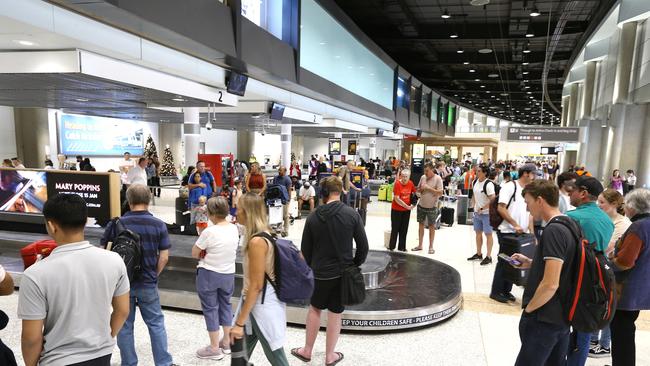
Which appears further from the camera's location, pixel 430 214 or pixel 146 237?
pixel 430 214

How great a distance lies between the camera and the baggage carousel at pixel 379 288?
13.9 feet

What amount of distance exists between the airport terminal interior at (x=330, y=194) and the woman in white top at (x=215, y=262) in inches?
1.4

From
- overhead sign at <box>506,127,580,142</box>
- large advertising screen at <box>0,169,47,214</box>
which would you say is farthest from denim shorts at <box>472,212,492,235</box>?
overhead sign at <box>506,127,580,142</box>

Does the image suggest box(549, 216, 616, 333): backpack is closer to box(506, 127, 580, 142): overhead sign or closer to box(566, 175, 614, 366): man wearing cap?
box(566, 175, 614, 366): man wearing cap

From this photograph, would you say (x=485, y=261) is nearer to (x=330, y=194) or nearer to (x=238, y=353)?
(x=330, y=194)

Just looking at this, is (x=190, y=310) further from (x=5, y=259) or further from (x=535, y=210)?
(x=535, y=210)

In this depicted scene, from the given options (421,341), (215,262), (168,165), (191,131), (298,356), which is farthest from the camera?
(168,165)

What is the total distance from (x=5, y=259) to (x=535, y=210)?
6.59 metres

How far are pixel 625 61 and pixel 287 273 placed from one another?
621 inches

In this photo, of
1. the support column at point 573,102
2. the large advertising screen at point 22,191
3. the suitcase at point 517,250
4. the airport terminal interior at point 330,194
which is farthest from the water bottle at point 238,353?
the support column at point 573,102

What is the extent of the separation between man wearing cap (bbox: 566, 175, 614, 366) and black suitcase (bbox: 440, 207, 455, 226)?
7.39 meters

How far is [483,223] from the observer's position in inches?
266

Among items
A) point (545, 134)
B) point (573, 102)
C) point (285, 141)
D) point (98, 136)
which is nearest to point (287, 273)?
point (285, 141)

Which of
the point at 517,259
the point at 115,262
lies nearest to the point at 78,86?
the point at 115,262
